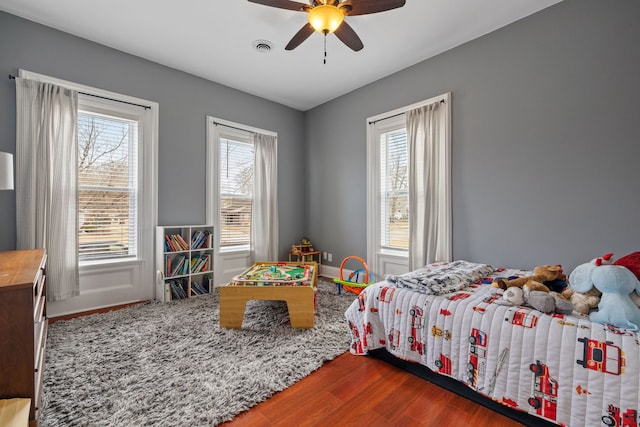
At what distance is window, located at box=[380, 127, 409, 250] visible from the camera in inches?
141

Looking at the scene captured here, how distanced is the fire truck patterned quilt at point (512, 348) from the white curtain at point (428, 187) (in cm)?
115

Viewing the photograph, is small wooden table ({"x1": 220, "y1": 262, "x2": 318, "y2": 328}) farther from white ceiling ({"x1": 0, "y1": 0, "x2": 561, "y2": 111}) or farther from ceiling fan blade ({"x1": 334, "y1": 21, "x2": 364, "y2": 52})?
white ceiling ({"x1": 0, "y1": 0, "x2": 561, "y2": 111})

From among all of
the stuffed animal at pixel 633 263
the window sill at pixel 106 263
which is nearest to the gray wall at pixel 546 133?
the stuffed animal at pixel 633 263

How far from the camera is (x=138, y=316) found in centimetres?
276

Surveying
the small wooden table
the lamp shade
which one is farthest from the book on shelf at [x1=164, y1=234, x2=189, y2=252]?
the lamp shade

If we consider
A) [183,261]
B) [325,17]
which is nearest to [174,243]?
[183,261]

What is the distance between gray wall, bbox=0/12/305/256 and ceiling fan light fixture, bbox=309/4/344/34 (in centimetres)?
224

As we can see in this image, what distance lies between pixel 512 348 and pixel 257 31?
3297 mm

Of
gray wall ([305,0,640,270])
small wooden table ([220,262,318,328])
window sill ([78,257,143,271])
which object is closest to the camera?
gray wall ([305,0,640,270])

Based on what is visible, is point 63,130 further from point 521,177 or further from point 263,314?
point 521,177

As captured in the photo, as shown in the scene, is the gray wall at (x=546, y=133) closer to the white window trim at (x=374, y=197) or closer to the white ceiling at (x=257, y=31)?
the white ceiling at (x=257, y=31)

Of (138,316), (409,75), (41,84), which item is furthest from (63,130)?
(409,75)

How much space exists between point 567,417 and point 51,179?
4.11 metres

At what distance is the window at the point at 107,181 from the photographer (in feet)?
9.65
